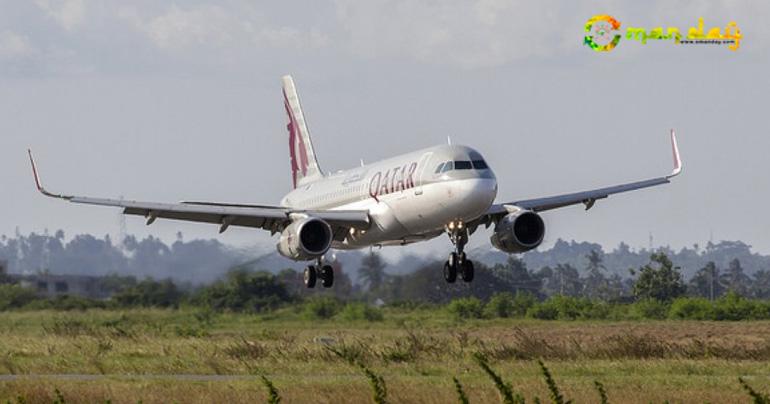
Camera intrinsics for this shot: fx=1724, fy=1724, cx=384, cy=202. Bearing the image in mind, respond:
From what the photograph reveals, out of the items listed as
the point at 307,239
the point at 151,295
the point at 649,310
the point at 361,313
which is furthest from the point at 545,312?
the point at 307,239

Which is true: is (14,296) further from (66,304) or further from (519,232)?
(519,232)

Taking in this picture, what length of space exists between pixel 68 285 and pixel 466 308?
764 inches

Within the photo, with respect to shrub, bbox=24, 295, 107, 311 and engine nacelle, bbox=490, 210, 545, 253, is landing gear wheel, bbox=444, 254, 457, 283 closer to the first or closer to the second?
engine nacelle, bbox=490, 210, 545, 253

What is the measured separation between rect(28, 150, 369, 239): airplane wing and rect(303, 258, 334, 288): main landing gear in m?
1.39

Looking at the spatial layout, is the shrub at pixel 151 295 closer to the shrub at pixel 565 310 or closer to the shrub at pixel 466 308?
the shrub at pixel 466 308

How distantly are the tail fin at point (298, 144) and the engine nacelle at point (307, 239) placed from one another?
12.2 meters

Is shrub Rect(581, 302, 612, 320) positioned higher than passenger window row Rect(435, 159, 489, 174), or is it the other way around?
passenger window row Rect(435, 159, 489, 174)

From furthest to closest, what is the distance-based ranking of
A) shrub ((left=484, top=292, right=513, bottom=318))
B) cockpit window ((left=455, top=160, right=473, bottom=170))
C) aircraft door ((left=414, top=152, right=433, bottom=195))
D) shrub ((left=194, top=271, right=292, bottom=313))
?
shrub ((left=484, top=292, right=513, bottom=318))
shrub ((left=194, top=271, right=292, bottom=313))
aircraft door ((left=414, top=152, right=433, bottom=195))
cockpit window ((left=455, top=160, right=473, bottom=170))

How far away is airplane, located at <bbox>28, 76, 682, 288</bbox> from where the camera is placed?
5053cm

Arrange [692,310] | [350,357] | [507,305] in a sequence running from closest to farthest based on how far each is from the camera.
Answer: [350,357] < [692,310] < [507,305]

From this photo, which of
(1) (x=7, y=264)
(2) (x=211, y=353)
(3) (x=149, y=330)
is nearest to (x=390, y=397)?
(2) (x=211, y=353)

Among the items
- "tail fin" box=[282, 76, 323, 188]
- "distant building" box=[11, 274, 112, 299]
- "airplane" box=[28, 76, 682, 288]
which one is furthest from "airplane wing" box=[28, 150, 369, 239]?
"distant building" box=[11, 274, 112, 299]

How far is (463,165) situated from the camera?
50531mm

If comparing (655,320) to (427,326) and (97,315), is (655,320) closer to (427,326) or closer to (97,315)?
(427,326)
